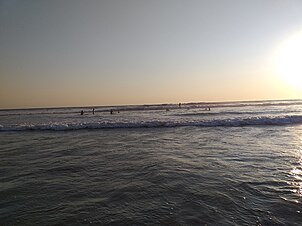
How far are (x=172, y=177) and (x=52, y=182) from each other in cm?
355

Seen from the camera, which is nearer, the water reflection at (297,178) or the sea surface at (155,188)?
the sea surface at (155,188)

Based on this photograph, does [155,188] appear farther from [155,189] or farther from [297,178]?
[297,178]

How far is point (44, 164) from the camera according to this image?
31.1 ft

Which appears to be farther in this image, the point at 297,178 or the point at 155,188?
the point at 297,178

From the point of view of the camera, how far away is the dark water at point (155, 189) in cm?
475

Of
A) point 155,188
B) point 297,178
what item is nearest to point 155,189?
point 155,188

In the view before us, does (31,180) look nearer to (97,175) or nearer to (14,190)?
(14,190)

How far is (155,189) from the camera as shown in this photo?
636cm

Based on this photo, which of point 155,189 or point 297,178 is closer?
point 155,189

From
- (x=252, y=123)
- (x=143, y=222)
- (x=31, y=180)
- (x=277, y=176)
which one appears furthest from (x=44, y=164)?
(x=252, y=123)

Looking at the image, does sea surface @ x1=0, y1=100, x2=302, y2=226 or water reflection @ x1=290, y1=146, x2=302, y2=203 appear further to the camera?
water reflection @ x1=290, y1=146, x2=302, y2=203

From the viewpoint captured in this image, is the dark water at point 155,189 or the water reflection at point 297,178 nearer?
the dark water at point 155,189

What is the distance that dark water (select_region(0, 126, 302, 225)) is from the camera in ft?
15.6

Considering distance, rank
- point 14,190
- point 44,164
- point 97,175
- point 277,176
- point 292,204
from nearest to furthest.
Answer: point 292,204
point 14,190
point 277,176
point 97,175
point 44,164
